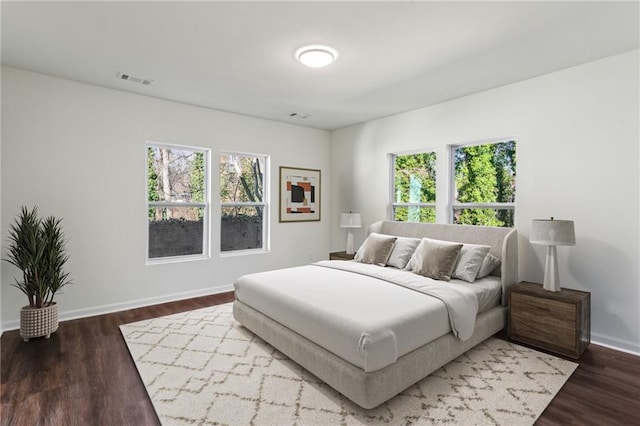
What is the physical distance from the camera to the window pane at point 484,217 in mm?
3824

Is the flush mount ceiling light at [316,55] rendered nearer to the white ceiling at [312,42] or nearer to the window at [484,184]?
the white ceiling at [312,42]

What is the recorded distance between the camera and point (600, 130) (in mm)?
3051

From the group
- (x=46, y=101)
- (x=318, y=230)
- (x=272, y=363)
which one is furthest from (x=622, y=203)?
(x=46, y=101)

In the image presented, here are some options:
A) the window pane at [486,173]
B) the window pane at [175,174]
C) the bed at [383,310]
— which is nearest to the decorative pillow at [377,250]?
the bed at [383,310]

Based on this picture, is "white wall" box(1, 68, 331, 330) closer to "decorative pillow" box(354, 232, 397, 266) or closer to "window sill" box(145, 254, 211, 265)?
"window sill" box(145, 254, 211, 265)

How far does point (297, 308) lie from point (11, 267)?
309 cm

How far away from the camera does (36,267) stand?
303 cm

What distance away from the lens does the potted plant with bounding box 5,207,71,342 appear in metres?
3.02

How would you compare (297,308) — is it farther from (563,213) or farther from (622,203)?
(622,203)

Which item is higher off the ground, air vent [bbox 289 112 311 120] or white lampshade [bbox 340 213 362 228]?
air vent [bbox 289 112 311 120]

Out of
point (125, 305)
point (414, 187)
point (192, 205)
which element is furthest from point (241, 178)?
point (414, 187)

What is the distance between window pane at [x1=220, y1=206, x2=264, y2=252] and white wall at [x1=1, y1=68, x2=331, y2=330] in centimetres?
20

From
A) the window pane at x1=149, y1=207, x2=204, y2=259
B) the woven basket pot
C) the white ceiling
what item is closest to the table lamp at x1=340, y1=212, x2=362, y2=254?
the white ceiling

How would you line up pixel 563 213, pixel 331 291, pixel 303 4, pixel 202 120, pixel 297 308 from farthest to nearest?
pixel 202 120, pixel 563 213, pixel 331 291, pixel 297 308, pixel 303 4
